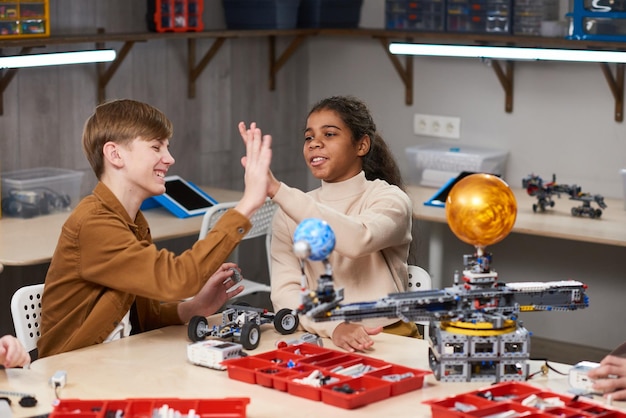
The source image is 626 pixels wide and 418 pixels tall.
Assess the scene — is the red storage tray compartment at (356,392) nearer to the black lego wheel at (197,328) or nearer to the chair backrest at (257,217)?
the black lego wheel at (197,328)

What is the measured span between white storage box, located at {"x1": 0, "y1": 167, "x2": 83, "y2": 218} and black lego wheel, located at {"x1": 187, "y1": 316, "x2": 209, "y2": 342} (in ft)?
6.02

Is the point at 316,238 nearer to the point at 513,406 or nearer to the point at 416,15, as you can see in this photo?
the point at 513,406

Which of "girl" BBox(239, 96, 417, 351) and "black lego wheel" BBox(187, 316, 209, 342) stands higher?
"girl" BBox(239, 96, 417, 351)

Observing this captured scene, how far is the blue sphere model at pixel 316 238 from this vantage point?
194 cm

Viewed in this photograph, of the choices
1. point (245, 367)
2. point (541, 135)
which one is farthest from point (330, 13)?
point (245, 367)

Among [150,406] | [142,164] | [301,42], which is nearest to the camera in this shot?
[150,406]

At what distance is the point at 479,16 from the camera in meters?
4.77

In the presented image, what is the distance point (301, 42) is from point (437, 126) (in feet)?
2.84

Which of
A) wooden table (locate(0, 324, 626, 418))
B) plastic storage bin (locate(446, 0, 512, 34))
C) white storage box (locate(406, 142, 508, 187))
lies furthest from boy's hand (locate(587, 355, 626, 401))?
plastic storage bin (locate(446, 0, 512, 34))

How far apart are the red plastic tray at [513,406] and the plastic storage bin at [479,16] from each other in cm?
291

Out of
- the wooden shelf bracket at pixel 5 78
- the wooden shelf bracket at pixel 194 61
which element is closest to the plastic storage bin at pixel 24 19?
the wooden shelf bracket at pixel 5 78

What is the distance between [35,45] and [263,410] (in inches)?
98.3

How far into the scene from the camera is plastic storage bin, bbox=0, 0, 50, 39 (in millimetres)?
3990

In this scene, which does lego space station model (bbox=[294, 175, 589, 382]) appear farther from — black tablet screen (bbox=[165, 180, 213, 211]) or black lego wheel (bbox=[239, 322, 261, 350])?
black tablet screen (bbox=[165, 180, 213, 211])
